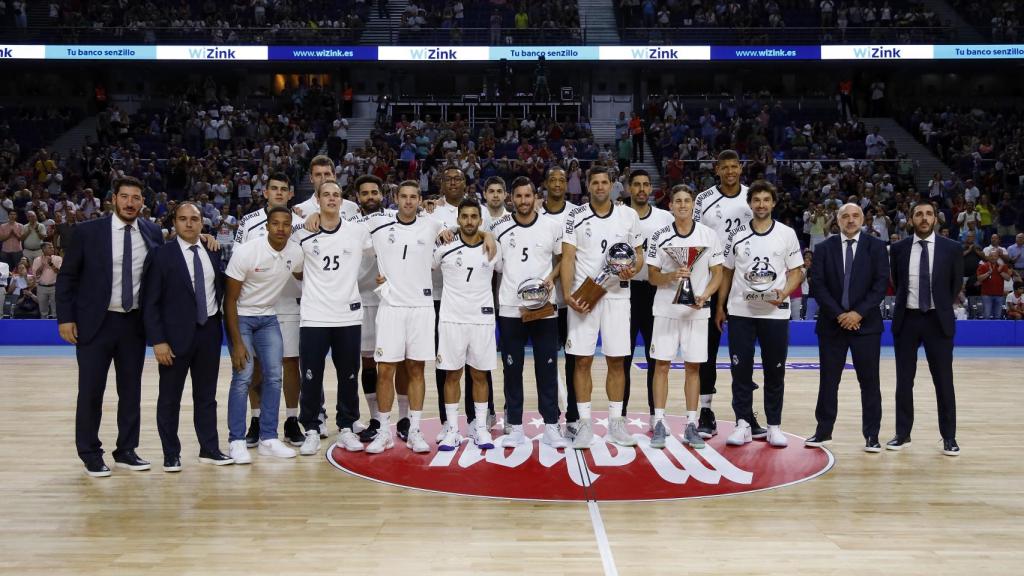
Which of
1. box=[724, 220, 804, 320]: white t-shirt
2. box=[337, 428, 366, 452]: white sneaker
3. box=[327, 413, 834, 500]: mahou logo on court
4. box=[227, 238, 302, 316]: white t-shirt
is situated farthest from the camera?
box=[337, 428, 366, 452]: white sneaker

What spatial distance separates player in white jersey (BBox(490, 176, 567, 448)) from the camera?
7.04 m

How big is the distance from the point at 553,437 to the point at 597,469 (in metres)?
0.66

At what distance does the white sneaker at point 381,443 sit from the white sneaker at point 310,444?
0.41 m

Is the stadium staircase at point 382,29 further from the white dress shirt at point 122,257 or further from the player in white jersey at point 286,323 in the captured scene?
the white dress shirt at point 122,257

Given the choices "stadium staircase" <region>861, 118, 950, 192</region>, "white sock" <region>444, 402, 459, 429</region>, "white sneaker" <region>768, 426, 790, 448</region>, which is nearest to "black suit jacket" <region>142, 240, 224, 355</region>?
"white sock" <region>444, 402, 459, 429</region>

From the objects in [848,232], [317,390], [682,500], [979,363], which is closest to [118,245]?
[317,390]

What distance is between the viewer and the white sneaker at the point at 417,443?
7.09m

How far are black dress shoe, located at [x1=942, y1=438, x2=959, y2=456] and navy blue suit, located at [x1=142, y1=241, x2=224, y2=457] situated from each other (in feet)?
18.4

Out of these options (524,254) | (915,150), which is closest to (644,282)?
(524,254)

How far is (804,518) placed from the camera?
554cm

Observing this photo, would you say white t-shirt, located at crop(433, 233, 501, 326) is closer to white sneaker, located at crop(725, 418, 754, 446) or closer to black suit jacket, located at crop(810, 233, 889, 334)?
white sneaker, located at crop(725, 418, 754, 446)

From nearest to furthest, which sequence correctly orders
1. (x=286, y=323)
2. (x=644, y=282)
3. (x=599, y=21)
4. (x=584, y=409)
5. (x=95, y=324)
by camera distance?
(x=95, y=324) < (x=584, y=409) < (x=286, y=323) < (x=644, y=282) < (x=599, y=21)

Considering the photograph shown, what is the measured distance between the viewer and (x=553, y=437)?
283 inches

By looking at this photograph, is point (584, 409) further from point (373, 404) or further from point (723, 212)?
point (723, 212)
